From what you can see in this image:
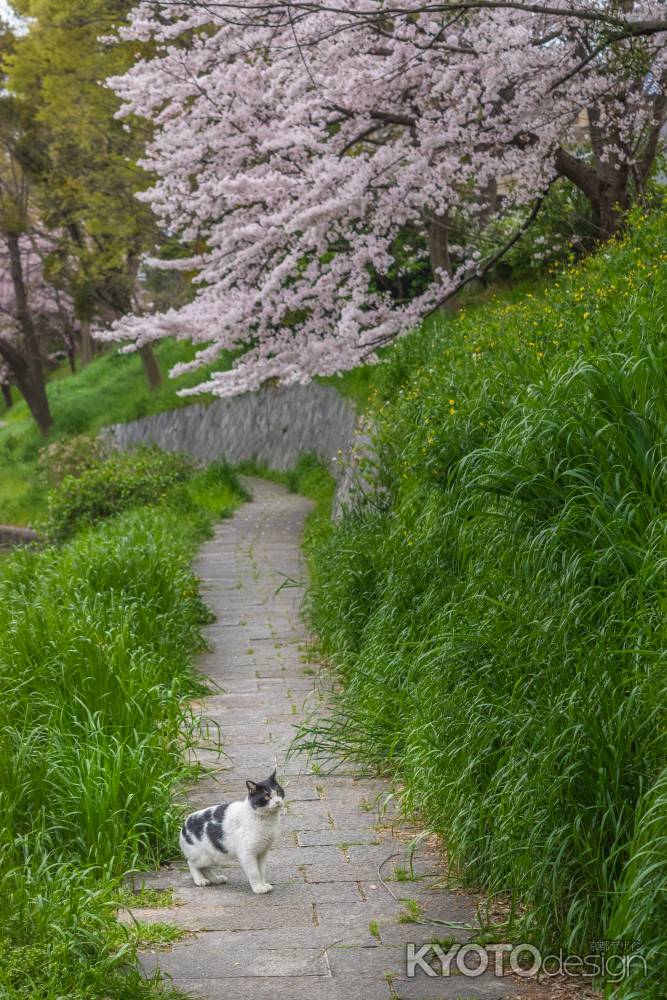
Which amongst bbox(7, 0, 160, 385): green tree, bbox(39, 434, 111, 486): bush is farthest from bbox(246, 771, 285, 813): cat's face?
bbox(7, 0, 160, 385): green tree

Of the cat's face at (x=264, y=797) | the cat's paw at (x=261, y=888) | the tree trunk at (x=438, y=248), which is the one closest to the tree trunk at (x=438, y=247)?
the tree trunk at (x=438, y=248)

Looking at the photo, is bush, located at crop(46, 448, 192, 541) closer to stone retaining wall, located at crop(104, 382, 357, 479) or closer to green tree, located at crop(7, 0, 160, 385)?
stone retaining wall, located at crop(104, 382, 357, 479)

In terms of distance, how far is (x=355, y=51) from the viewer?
1050 centimetres

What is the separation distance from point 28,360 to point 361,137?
22.7 meters

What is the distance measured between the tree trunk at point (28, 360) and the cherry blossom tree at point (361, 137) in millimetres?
18095

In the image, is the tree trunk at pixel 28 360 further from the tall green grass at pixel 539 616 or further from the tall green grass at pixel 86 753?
the tall green grass at pixel 539 616

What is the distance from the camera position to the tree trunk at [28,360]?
1212 inches

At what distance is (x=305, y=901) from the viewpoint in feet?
14.4

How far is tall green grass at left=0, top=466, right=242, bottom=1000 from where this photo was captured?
12.3 feet

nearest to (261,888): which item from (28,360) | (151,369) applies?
(151,369)

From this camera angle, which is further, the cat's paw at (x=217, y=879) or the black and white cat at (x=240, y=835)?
the cat's paw at (x=217, y=879)

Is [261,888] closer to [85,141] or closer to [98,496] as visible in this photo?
[98,496]

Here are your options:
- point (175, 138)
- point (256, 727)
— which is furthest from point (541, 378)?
point (175, 138)

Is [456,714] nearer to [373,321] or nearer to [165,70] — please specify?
[373,321]
